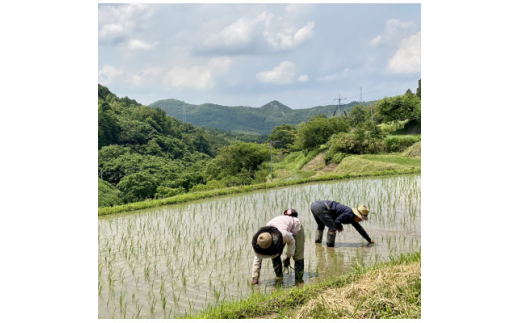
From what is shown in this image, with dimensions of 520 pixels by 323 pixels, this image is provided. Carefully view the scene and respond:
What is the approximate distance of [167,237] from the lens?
7.63 m

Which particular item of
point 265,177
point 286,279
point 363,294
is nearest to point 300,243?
point 286,279

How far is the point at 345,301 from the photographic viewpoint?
3.96 meters

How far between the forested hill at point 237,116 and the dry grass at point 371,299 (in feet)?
447

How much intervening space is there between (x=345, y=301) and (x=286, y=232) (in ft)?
4.24

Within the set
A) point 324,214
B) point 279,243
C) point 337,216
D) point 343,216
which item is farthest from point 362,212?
point 279,243

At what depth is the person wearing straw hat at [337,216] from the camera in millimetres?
6348

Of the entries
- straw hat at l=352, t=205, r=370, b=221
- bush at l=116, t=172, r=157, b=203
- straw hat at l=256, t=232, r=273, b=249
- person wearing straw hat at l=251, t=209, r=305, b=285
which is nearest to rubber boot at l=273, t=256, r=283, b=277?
person wearing straw hat at l=251, t=209, r=305, b=285

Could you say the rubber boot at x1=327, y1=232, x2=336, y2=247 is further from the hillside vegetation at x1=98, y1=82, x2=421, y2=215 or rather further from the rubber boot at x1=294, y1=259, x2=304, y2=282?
the hillside vegetation at x1=98, y1=82, x2=421, y2=215

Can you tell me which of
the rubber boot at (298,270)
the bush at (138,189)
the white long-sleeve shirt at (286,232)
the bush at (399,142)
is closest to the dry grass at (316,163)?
the bush at (399,142)

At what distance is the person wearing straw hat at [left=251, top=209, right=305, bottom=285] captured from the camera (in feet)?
15.7

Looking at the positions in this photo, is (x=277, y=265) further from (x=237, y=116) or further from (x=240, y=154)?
(x=237, y=116)

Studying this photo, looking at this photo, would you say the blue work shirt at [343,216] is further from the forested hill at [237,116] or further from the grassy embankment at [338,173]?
the forested hill at [237,116]

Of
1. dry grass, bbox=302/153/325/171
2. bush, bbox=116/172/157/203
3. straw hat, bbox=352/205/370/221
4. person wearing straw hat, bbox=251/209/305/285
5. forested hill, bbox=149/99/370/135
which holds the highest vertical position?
forested hill, bbox=149/99/370/135

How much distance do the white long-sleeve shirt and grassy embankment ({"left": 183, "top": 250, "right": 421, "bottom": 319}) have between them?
17.1 inches
